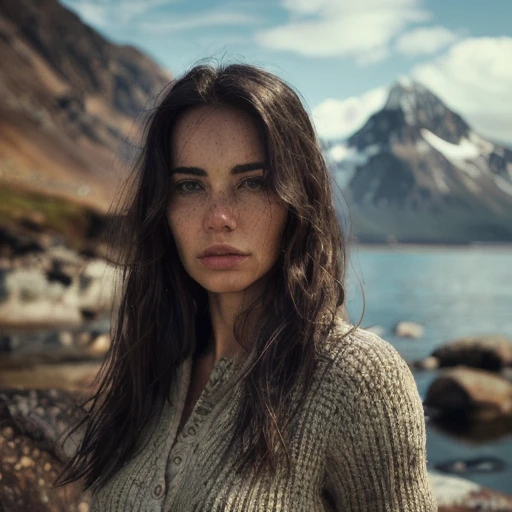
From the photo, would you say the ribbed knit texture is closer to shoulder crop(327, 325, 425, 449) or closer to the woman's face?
shoulder crop(327, 325, 425, 449)

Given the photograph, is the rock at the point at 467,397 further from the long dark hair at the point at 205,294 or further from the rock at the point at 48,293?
the long dark hair at the point at 205,294

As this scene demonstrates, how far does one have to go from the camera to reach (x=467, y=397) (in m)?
14.0

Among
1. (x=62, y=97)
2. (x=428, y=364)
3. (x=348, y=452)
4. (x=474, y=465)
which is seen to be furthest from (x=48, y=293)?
(x=62, y=97)

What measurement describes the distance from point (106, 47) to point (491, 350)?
13048cm

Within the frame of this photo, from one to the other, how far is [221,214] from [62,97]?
10256 cm

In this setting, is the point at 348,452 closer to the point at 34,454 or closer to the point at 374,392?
the point at 374,392

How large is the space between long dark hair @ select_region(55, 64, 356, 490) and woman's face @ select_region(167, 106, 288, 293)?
0.04m

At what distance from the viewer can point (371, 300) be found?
49750 millimetres

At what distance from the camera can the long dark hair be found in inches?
80.2

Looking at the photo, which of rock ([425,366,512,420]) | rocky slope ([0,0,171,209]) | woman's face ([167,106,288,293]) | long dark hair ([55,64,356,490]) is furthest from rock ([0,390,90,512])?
rocky slope ([0,0,171,209])

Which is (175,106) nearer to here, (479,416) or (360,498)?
(360,498)

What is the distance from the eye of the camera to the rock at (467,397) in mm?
13984

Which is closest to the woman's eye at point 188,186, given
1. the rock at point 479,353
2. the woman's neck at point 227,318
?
the woman's neck at point 227,318

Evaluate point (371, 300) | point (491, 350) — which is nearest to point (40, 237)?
point (491, 350)
